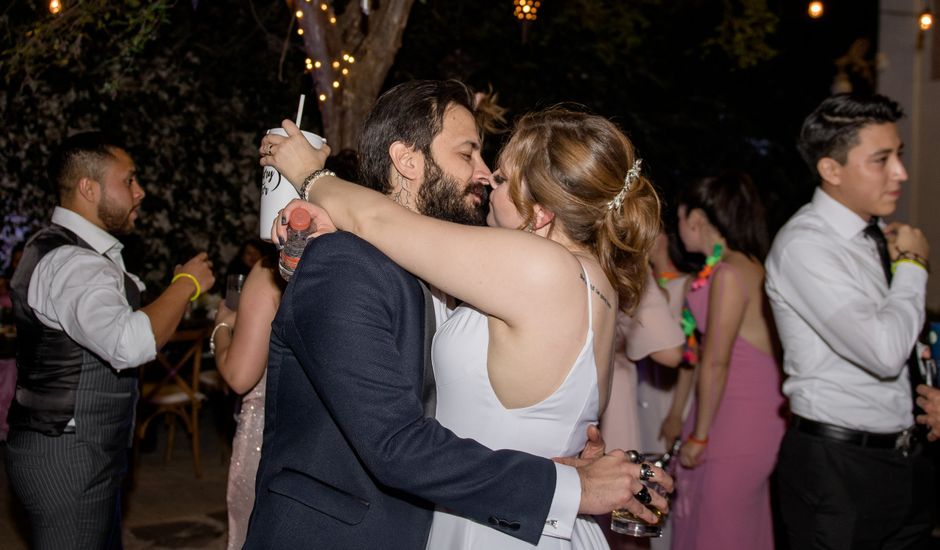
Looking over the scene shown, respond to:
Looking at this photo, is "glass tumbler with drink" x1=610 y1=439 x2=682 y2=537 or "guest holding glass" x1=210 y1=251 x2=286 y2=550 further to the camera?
"guest holding glass" x1=210 y1=251 x2=286 y2=550

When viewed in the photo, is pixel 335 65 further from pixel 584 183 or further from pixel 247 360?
pixel 584 183

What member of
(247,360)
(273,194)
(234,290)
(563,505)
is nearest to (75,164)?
(234,290)

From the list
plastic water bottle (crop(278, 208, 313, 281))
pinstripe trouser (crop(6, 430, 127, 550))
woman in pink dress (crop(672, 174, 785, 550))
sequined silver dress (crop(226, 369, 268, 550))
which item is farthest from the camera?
woman in pink dress (crop(672, 174, 785, 550))

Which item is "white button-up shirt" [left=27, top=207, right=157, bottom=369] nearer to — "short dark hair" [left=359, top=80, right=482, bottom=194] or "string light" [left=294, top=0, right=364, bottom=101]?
"short dark hair" [left=359, top=80, right=482, bottom=194]

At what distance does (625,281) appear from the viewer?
6.18 feet

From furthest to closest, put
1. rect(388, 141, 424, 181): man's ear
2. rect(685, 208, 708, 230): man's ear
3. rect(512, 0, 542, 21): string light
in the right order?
1. rect(512, 0, 542, 21): string light
2. rect(685, 208, 708, 230): man's ear
3. rect(388, 141, 424, 181): man's ear

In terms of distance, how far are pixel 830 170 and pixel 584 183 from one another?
4.67 ft

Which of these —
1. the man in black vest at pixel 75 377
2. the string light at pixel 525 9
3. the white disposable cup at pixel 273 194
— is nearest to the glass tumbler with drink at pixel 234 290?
the man in black vest at pixel 75 377

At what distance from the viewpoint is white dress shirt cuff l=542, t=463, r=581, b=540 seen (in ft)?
4.87

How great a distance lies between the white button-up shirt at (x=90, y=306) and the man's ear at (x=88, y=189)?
252mm

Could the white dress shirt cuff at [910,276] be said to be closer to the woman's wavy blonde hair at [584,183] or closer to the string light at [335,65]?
the woman's wavy blonde hair at [584,183]

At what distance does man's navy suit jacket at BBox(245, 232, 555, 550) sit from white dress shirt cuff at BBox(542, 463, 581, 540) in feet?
0.06

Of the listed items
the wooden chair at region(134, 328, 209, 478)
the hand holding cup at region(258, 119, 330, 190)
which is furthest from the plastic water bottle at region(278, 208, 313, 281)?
the wooden chair at region(134, 328, 209, 478)

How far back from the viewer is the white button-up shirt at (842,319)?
8.18 ft
